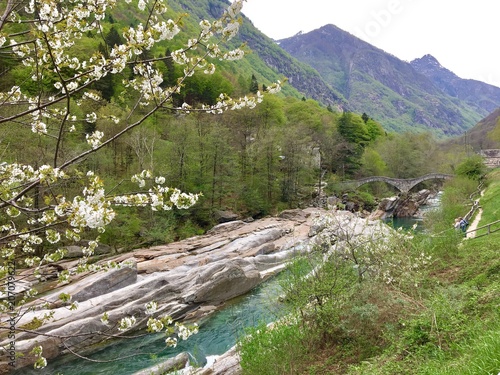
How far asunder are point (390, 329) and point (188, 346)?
847 cm

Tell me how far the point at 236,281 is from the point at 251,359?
9752 millimetres

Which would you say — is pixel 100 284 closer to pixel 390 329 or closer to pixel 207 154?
pixel 390 329

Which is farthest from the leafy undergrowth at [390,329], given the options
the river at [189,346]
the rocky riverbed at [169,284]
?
the rocky riverbed at [169,284]

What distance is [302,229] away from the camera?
29781 mm

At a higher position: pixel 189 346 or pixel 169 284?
pixel 169 284

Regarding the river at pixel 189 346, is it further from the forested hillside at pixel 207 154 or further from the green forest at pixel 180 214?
the forested hillside at pixel 207 154

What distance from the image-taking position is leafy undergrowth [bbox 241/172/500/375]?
5605mm

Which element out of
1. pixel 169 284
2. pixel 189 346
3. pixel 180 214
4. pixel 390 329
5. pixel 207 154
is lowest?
pixel 189 346

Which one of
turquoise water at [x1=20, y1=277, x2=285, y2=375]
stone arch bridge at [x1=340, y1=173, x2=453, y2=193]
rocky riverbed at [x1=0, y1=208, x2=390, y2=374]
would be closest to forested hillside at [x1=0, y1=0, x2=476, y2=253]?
stone arch bridge at [x1=340, y1=173, x2=453, y2=193]

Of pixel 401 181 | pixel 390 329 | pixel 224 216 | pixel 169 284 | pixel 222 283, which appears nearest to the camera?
pixel 390 329

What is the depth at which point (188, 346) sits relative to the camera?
509 inches

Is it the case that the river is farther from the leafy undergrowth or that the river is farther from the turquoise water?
the leafy undergrowth

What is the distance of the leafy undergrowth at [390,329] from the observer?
5.61 meters

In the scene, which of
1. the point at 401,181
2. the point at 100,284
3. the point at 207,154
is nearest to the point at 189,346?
the point at 100,284
